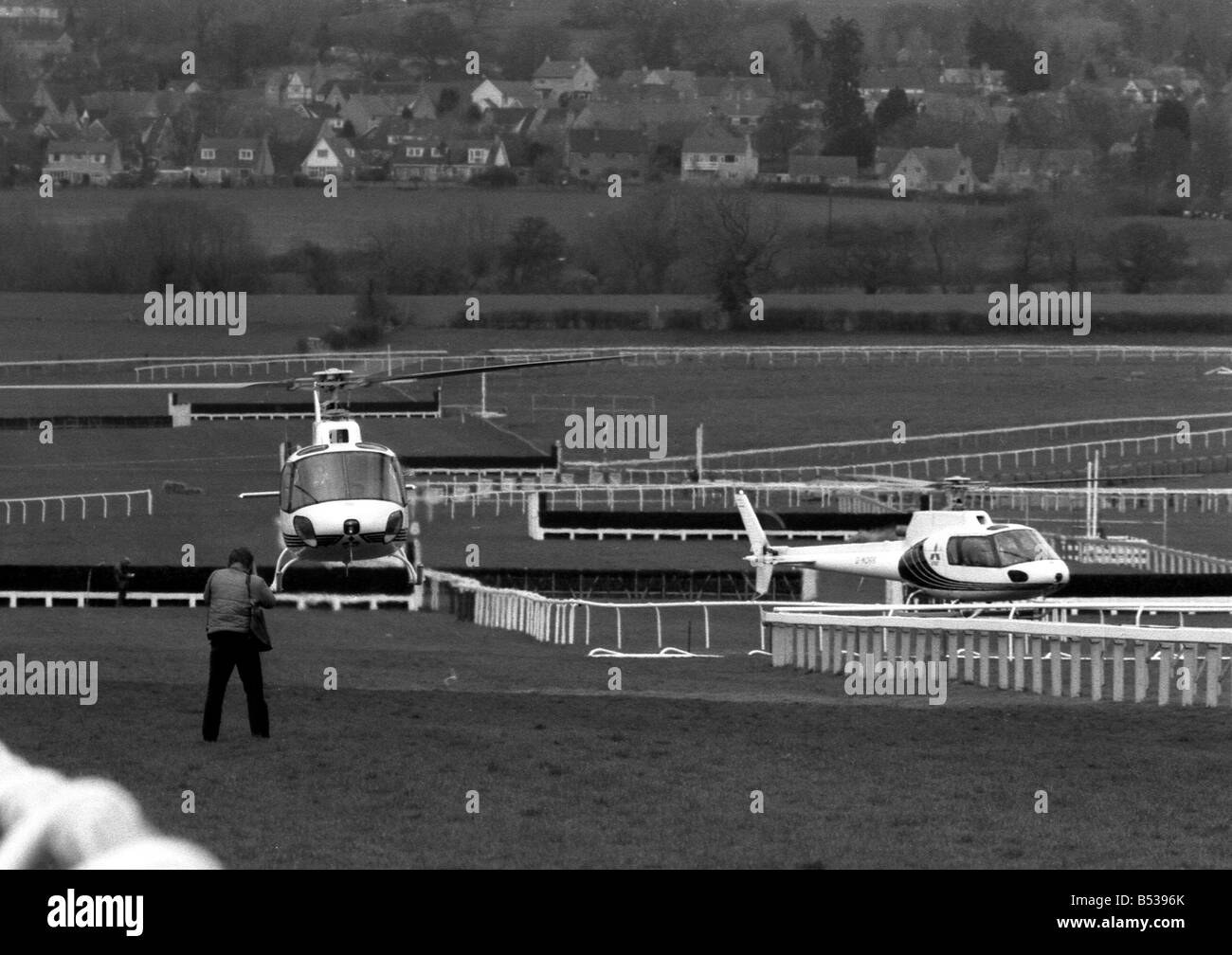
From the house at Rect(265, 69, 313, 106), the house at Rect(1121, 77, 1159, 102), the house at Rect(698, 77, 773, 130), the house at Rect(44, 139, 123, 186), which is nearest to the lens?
the house at Rect(44, 139, 123, 186)

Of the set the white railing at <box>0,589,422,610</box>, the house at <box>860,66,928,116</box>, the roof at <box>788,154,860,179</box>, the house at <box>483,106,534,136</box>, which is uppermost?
the house at <box>860,66,928,116</box>

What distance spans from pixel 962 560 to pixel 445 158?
129880 mm

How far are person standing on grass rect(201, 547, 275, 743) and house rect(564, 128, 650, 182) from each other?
13451cm

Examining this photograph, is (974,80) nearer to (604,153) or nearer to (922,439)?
(604,153)

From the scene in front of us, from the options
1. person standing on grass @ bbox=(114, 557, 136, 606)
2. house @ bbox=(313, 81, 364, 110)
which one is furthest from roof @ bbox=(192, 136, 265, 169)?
person standing on grass @ bbox=(114, 557, 136, 606)

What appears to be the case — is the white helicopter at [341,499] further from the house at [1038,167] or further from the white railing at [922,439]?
the house at [1038,167]

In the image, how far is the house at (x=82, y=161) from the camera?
142m

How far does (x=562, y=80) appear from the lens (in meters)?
193

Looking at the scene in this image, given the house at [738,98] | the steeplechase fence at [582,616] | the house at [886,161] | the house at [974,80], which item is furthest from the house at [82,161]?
the steeplechase fence at [582,616]

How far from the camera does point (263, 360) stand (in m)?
90.0

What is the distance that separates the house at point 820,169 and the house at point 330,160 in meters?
27.8

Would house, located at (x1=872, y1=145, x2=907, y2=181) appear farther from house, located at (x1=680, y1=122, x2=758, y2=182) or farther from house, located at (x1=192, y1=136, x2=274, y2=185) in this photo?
house, located at (x1=192, y1=136, x2=274, y2=185)

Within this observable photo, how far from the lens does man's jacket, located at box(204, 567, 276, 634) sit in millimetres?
15427

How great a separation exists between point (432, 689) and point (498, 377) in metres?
72.9
